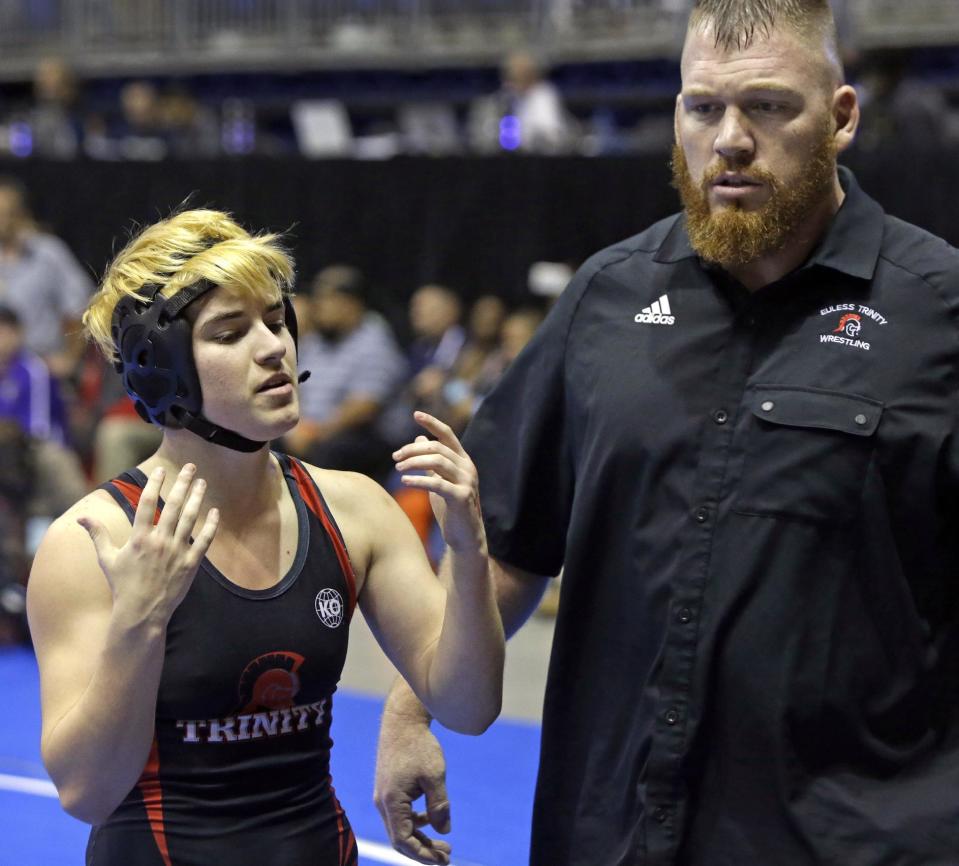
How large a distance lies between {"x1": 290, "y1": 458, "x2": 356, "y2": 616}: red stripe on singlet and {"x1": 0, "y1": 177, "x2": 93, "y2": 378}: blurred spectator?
752 cm

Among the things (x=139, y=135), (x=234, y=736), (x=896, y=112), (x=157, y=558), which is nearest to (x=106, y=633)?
(x=157, y=558)

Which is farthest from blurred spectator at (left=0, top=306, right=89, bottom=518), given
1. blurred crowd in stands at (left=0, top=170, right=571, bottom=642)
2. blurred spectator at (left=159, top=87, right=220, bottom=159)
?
blurred spectator at (left=159, top=87, right=220, bottom=159)

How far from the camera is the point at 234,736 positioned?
2631 mm

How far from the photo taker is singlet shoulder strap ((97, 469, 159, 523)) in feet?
8.75

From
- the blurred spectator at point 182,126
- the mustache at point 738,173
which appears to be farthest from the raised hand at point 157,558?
the blurred spectator at point 182,126

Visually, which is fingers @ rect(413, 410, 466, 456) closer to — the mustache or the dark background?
the mustache

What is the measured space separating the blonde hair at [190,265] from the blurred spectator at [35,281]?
24.6 feet

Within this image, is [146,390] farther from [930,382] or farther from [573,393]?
[930,382]

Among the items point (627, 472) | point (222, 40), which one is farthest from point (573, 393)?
point (222, 40)

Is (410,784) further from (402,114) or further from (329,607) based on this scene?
(402,114)

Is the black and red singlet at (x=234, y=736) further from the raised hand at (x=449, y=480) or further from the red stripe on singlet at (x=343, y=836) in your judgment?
the raised hand at (x=449, y=480)

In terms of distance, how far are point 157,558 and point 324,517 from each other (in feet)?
1.67

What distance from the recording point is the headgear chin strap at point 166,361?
8.74 ft

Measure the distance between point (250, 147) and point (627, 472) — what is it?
38.7 ft
